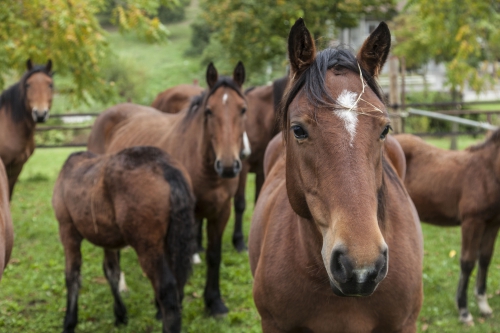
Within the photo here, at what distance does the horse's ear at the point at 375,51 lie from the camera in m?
2.05

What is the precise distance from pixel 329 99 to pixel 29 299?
4.58 meters

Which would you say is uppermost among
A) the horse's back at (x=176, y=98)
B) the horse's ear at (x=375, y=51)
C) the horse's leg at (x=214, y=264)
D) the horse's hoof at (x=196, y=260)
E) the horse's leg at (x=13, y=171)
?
the horse's ear at (x=375, y=51)

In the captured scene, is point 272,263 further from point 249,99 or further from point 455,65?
point 455,65

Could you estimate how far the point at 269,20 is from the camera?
49.3 ft

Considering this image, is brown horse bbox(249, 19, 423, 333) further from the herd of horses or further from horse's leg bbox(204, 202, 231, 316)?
horse's leg bbox(204, 202, 231, 316)

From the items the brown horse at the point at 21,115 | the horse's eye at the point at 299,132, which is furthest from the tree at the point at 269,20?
the horse's eye at the point at 299,132

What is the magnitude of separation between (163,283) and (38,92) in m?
5.13

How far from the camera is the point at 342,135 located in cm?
181

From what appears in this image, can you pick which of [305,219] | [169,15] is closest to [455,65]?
[305,219]

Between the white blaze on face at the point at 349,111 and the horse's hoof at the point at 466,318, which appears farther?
the horse's hoof at the point at 466,318

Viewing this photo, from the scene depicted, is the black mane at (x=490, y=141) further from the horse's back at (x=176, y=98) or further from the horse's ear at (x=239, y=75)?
the horse's back at (x=176, y=98)

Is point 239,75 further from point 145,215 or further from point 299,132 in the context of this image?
point 299,132

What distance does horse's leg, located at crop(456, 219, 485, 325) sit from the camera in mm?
4840

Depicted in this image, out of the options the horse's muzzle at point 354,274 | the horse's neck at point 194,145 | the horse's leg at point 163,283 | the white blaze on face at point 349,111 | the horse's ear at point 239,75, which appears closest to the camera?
the horse's muzzle at point 354,274
